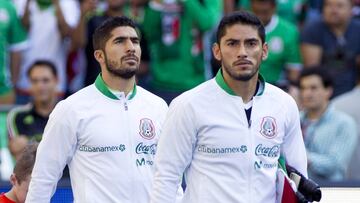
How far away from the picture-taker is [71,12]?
12.1 m

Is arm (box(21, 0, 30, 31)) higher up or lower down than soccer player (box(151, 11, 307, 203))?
lower down

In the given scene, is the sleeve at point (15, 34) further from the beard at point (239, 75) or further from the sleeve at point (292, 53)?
the beard at point (239, 75)

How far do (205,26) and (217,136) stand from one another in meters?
5.30

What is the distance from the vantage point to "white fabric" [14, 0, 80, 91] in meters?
11.9

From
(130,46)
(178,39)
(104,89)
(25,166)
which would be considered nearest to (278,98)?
(130,46)

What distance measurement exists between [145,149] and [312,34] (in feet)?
16.5

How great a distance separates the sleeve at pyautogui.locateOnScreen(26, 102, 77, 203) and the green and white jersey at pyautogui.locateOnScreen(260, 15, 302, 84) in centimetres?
477

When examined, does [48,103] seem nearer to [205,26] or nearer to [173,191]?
[205,26]

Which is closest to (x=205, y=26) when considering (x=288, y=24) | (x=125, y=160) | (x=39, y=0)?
(x=288, y=24)

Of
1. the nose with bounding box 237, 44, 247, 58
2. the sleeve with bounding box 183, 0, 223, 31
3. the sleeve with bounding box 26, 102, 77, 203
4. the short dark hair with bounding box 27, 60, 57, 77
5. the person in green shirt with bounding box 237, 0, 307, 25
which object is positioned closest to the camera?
the nose with bounding box 237, 44, 247, 58

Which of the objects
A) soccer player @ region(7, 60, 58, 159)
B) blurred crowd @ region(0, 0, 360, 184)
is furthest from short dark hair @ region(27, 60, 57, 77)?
blurred crowd @ region(0, 0, 360, 184)

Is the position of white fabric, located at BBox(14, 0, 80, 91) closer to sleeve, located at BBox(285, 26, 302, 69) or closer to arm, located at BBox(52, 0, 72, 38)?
arm, located at BBox(52, 0, 72, 38)

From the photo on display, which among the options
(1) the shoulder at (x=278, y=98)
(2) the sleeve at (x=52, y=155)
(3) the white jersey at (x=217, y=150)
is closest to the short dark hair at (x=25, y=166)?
(2) the sleeve at (x=52, y=155)

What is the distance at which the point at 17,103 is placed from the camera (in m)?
11.8
